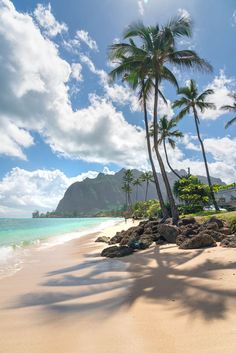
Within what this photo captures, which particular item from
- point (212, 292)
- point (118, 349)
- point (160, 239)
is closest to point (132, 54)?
point (160, 239)

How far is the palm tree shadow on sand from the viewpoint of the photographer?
4692mm

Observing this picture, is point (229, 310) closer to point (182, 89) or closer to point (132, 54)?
point (132, 54)

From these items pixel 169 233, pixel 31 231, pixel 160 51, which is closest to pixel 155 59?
pixel 160 51

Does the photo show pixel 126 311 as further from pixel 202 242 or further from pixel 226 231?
pixel 226 231

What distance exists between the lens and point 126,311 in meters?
4.66

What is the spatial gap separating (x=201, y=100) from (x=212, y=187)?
421 inches

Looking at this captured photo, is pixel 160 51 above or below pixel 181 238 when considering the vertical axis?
above

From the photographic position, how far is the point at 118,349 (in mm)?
3271

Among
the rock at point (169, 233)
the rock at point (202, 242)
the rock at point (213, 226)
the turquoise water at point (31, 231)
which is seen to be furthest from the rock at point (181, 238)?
the turquoise water at point (31, 231)

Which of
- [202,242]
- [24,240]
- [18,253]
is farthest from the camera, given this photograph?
[24,240]

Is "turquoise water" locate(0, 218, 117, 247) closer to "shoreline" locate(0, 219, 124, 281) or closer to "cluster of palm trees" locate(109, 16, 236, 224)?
"shoreline" locate(0, 219, 124, 281)

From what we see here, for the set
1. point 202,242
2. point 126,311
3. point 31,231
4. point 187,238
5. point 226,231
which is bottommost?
point 126,311

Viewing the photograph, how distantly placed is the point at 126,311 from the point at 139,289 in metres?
1.42

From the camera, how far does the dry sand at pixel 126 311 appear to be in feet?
11.2
